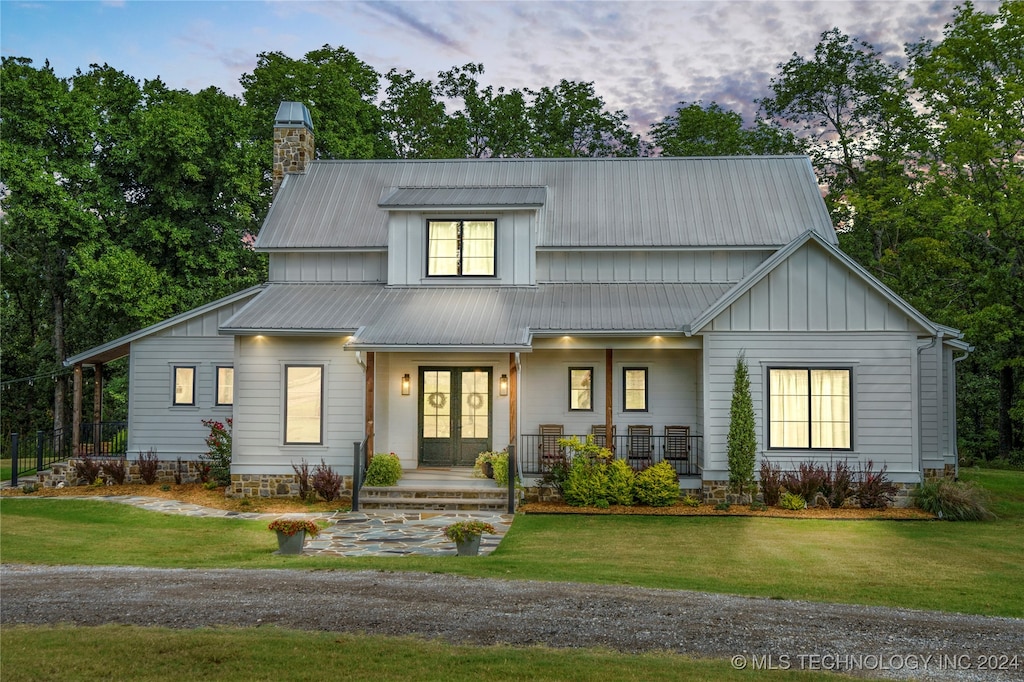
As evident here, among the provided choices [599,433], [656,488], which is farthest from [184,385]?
[656,488]

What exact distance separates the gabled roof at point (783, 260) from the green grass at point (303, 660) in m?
9.32

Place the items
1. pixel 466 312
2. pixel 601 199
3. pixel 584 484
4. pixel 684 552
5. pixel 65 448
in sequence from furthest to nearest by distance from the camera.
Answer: pixel 65 448 < pixel 601 199 < pixel 466 312 < pixel 584 484 < pixel 684 552

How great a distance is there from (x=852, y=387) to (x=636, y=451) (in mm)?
4569

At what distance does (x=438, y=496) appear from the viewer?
1516 centimetres

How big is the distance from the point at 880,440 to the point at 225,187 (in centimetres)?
2169

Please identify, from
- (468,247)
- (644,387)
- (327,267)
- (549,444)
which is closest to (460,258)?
(468,247)

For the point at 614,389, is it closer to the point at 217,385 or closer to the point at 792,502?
the point at 792,502

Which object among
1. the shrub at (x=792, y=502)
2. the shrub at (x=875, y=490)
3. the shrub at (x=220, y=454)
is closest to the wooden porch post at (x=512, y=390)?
the shrub at (x=792, y=502)

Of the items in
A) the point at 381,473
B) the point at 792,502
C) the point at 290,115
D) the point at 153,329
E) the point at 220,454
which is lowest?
the point at 792,502

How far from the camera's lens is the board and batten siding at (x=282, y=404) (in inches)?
629

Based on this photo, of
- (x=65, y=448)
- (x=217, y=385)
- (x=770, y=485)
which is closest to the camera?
(x=770, y=485)

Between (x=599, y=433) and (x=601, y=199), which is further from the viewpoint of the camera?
(x=601, y=199)

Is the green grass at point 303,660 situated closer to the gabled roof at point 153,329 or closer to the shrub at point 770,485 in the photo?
the shrub at point 770,485

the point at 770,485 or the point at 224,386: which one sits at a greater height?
the point at 224,386
